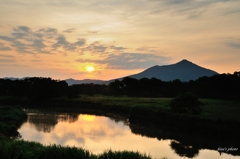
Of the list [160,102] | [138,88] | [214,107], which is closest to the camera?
[214,107]

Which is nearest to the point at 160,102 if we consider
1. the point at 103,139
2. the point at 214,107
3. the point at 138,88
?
the point at 214,107

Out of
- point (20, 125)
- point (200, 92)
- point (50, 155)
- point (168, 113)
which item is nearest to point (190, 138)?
point (168, 113)

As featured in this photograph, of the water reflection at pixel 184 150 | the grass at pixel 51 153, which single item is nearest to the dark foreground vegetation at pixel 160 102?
the water reflection at pixel 184 150

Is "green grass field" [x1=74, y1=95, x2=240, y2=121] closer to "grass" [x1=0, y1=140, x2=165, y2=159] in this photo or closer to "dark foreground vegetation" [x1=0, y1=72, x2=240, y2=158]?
"dark foreground vegetation" [x1=0, y1=72, x2=240, y2=158]

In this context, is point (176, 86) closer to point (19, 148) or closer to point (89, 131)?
point (89, 131)

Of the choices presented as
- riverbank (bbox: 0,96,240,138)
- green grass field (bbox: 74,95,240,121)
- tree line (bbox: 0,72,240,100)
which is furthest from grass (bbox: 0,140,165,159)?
tree line (bbox: 0,72,240,100)

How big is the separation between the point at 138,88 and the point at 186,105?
60.9 metres

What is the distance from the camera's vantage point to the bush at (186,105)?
39344 millimetres

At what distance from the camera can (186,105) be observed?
3953cm

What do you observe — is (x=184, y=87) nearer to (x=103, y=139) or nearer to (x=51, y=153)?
(x=103, y=139)

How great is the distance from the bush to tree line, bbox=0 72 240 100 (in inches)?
1194

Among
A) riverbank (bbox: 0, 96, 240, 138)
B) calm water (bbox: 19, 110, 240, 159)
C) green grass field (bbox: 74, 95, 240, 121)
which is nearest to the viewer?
calm water (bbox: 19, 110, 240, 159)

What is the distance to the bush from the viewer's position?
39.3 m

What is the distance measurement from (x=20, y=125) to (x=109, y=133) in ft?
49.2
